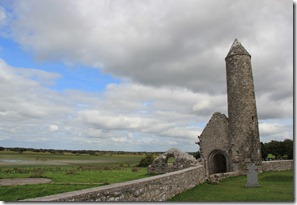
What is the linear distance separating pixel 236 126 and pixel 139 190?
18.0 meters

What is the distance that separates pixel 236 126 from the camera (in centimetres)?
2531

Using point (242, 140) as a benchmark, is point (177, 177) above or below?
below

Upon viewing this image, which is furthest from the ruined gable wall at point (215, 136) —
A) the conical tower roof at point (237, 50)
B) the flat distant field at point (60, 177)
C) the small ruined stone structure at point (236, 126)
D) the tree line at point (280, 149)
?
the tree line at point (280, 149)

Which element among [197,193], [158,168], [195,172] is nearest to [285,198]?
[197,193]

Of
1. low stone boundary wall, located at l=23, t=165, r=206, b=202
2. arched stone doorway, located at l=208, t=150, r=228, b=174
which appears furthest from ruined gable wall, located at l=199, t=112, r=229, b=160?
low stone boundary wall, located at l=23, t=165, r=206, b=202

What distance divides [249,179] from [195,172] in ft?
9.04

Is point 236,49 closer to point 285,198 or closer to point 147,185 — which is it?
point 285,198

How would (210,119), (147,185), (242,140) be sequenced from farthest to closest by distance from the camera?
(210,119)
(242,140)
(147,185)

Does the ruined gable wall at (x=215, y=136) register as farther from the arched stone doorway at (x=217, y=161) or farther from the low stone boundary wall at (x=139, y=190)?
the low stone boundary wall at (x=139, y=190)

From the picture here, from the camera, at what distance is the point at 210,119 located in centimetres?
2675

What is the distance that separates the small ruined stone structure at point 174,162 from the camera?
20656 mm

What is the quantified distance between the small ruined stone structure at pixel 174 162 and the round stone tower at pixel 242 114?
216 inches

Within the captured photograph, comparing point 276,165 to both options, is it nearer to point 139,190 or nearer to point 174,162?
point 174,162

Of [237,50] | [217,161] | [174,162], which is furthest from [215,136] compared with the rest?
[237,50]
